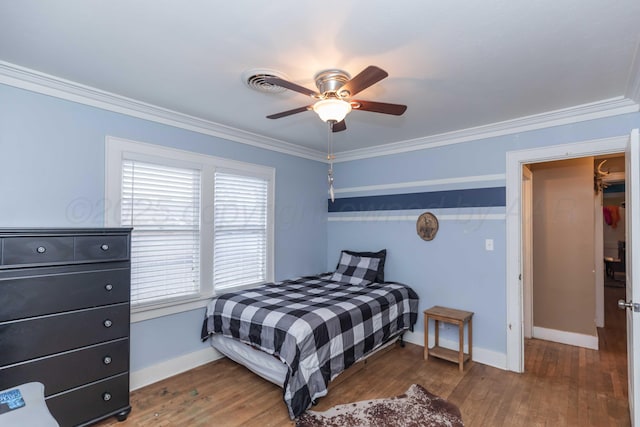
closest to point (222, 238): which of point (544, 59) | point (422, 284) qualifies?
point (422, 284)

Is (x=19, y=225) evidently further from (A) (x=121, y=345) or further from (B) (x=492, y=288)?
(B) (x=492, y=288)

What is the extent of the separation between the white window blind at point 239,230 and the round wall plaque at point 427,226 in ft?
6.11

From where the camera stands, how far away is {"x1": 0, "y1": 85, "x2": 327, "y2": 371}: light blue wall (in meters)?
2.31

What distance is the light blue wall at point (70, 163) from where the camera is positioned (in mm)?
2311

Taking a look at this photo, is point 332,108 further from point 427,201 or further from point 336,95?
point 427,201

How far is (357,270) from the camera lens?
164 inches

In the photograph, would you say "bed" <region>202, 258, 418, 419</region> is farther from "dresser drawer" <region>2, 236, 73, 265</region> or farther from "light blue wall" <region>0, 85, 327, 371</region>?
"dresser drawer" <region>2, 236, 73, 265</region>

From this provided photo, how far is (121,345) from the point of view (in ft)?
7.91

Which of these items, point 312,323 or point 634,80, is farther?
point 312,323

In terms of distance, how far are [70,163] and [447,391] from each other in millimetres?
3598

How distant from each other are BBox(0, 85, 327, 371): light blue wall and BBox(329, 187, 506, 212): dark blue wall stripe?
1.81m

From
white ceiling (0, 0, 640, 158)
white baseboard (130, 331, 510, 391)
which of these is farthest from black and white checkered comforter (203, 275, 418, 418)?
white ceiling (0, 0, 640, 158)

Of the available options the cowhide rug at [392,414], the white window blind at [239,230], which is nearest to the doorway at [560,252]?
the cowhide rug at [392,414]

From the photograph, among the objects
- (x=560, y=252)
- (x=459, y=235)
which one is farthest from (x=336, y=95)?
(x=560, y=252)
